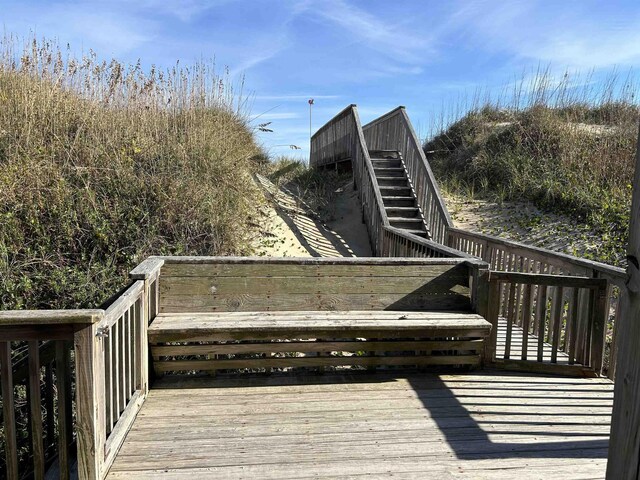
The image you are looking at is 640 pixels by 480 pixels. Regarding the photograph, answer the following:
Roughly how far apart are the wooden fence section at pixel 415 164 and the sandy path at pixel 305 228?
1.52 m

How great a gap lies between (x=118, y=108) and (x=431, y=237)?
6.32 m

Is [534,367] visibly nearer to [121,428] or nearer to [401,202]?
[121,428]

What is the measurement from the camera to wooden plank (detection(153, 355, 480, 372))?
382cm

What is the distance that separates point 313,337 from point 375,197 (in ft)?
19.9

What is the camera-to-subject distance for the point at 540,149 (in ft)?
41.0

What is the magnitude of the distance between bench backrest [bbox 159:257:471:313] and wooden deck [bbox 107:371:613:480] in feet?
2.12

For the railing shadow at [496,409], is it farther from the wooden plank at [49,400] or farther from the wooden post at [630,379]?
the wooden post at [630,379]

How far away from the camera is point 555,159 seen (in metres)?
12.0

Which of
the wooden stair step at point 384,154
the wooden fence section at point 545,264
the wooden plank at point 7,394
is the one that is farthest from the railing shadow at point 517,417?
the wooden stair step at point 384,154

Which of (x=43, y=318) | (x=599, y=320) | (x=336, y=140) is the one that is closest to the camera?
(x=43, y=318)

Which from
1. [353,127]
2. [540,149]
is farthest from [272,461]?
[540,149]

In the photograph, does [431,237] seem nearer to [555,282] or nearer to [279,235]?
[279,235]

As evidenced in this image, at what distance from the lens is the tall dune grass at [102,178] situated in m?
5.93

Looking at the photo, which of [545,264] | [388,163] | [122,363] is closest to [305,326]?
[122,363]
